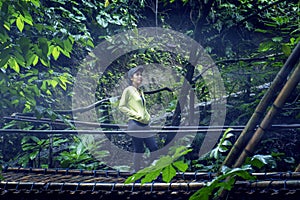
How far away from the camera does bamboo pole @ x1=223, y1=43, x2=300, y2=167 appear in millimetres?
749

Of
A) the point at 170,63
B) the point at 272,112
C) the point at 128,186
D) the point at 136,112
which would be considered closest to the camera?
the point at 272,112

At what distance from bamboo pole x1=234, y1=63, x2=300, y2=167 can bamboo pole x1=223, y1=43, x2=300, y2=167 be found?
0.01m

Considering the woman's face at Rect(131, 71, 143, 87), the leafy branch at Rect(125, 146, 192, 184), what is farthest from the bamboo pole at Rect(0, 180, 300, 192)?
the woman's face at Rect(131, 71, 143, 87)

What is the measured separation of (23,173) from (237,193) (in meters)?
1.41

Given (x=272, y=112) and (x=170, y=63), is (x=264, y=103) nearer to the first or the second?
(x=272, y=112)

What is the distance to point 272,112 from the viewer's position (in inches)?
30.4

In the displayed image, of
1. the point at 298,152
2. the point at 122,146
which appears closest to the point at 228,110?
the point at 298,152

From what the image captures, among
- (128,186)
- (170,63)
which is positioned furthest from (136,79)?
(170,63)

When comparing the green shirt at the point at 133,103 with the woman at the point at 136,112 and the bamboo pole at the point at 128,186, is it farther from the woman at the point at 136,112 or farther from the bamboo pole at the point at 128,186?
the bamboo pole at the point at 128,186

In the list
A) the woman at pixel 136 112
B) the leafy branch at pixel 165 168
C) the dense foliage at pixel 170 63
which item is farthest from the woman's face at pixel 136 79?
the leafy branch at pixel 165 168

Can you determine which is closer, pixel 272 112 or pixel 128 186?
pixel 272 112

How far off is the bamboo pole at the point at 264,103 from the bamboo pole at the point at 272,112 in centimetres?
1

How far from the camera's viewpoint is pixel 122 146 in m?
3.88

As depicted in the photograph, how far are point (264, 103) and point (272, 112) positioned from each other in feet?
0.10
